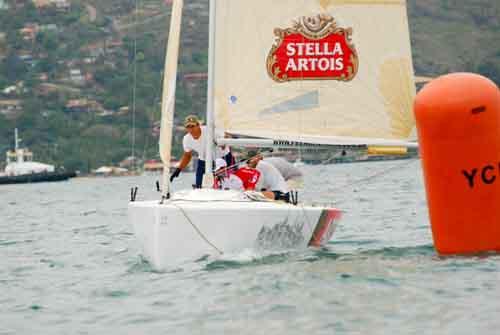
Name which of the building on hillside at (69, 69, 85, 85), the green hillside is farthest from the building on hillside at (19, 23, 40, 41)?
the building on hillside at (69, 69, 85, 85)

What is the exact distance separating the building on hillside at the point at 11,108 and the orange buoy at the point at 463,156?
315 feet

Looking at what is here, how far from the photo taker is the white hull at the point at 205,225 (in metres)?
12.5

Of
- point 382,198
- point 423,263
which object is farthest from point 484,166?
point 382,198

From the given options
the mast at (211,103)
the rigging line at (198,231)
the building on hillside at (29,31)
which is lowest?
the rigging line at (198,231)

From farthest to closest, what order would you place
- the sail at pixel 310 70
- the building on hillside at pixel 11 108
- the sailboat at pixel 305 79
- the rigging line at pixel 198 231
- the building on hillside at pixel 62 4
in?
1. the building on hillside at pixel 62 4
2. the building on hillside at pixel 11 108
3. the sail at pixel 310 70
4. the sailboat at pixel 305 79
5. the rigging line at pixel 198 231

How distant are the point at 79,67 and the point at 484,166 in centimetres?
10760

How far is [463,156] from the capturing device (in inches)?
475

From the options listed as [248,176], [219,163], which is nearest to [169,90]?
[219,163]

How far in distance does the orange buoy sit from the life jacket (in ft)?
7.34

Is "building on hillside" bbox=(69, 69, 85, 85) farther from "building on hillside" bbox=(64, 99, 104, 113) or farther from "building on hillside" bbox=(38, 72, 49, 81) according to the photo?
"building on hillside" bbox=(64, 99, 104, 113)

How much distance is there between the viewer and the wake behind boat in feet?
272

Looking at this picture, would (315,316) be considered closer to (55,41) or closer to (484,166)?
(484,166)

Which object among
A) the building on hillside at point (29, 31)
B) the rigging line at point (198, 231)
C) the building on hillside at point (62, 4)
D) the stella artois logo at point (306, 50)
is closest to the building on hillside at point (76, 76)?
the building on hillside at point (29, 31)

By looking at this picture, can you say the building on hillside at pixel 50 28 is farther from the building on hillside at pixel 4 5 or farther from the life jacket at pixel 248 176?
the life jacket at pixel 248 176
